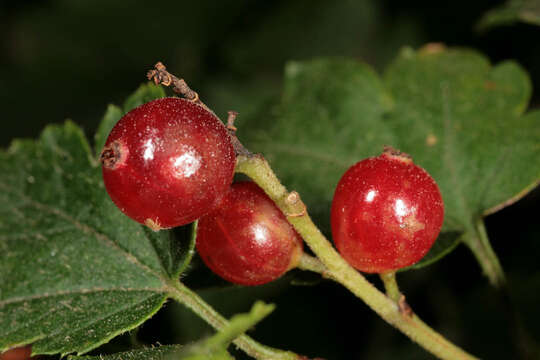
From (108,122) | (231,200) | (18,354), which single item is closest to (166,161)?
(231,200)

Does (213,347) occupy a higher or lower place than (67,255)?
lower

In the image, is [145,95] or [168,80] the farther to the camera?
[145,95]

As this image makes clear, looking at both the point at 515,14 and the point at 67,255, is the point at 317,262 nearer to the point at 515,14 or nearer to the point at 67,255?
the point at 67,255

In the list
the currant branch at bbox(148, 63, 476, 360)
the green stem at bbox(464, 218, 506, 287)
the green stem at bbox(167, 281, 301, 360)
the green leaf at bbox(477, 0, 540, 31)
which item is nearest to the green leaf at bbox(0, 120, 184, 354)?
the green stem at bbox(167, 281, 301, 360)

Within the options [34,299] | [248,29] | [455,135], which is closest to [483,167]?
[455,135]

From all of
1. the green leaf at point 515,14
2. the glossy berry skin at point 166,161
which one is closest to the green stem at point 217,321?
the glossy berry skin at point 166,161

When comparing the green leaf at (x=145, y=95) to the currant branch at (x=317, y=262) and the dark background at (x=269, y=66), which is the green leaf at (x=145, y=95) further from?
the dark background at (x=269, y=66)

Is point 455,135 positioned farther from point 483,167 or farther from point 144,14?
point 144,14
